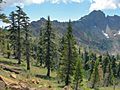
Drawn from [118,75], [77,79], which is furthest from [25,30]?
[118,75]

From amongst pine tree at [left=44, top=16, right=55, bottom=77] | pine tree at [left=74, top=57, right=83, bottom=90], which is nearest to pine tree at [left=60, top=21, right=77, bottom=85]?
pine tree at [left=74, top=57, right=83, bottom=90]

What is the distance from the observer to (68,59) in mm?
63469

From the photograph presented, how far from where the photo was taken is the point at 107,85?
120 metres

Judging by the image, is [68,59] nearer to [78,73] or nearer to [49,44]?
[78,73]

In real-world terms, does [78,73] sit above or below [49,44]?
below

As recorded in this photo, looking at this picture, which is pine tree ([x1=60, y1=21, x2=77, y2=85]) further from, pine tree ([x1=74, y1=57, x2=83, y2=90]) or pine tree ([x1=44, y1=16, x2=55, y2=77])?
pine tree ([x1=44, y1=16, x2=55, y2=77])

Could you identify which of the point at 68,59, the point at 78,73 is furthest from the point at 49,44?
the point at 78,73

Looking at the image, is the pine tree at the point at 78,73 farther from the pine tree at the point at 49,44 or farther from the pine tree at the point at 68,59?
the pine tree at the point at 49,44

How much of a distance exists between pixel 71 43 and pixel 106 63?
223ft

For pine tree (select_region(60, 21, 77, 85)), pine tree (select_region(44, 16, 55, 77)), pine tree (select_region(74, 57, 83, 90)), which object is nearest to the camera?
pine tree (select_region(74, 57, 83, 90))

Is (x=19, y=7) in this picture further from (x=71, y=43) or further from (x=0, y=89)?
(x=0, y=89)

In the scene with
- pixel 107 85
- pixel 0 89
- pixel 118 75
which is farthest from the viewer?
pixel 118 75

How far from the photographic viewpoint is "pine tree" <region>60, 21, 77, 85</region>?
63000 mm

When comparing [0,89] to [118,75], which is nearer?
[0,89]
